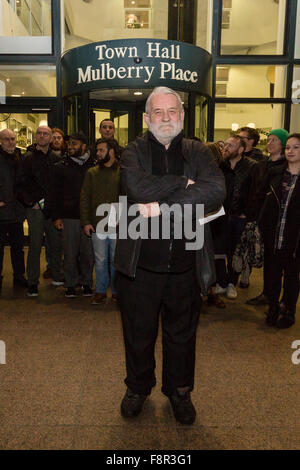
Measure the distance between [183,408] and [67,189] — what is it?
10.8 feet

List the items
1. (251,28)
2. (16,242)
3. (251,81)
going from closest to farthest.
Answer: (16,242)
(251,81)
(251,28)

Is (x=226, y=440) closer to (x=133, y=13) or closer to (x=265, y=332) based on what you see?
(x=265, y=332)

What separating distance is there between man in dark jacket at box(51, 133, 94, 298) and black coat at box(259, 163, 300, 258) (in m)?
2.17

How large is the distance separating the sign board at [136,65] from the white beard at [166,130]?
5378mm

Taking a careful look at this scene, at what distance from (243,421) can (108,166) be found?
3247 millimetres

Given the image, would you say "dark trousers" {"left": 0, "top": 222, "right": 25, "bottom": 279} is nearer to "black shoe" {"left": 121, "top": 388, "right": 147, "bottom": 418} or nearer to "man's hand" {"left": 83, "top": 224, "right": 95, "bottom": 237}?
"man's hand" {"left": 83, "top": 224, "right": 95, "bottom": 237}

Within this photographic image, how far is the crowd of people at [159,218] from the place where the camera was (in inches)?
102

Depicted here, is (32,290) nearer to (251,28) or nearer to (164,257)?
(164,257)

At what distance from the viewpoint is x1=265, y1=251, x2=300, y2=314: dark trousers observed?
14.8 ft

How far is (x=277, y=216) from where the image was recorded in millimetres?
4531

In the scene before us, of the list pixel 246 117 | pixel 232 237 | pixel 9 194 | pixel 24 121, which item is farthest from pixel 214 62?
pixel 9 194

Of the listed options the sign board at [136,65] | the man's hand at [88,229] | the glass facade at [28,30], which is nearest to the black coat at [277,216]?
the man's hand at [88,229]

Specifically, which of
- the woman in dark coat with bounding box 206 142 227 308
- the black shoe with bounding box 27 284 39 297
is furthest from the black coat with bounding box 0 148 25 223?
the woman in dark coat with bounding box 206 142 227 308

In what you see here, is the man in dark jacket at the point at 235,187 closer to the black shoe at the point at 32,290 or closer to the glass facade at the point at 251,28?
the black shoe at the point at 32,290
